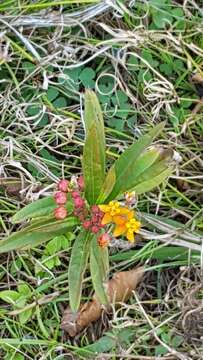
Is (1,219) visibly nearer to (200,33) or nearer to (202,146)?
(202,146)

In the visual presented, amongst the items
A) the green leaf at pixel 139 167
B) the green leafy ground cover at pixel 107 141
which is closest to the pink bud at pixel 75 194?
the green leaf at pixel 139 167

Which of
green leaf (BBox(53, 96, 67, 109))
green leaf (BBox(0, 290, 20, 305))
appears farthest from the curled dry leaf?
green leaf (BBox(53, 96, 67, 109))

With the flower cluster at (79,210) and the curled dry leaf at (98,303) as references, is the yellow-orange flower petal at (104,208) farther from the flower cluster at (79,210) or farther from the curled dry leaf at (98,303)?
the curled dry leaf at (98,303)

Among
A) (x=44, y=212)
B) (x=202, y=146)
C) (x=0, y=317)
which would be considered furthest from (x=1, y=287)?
Answer: (x=202, y=146)

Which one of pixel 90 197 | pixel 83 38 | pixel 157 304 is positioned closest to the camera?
pixel 90 197

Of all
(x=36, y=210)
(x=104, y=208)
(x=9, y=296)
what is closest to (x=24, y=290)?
(x=9, y=296)
